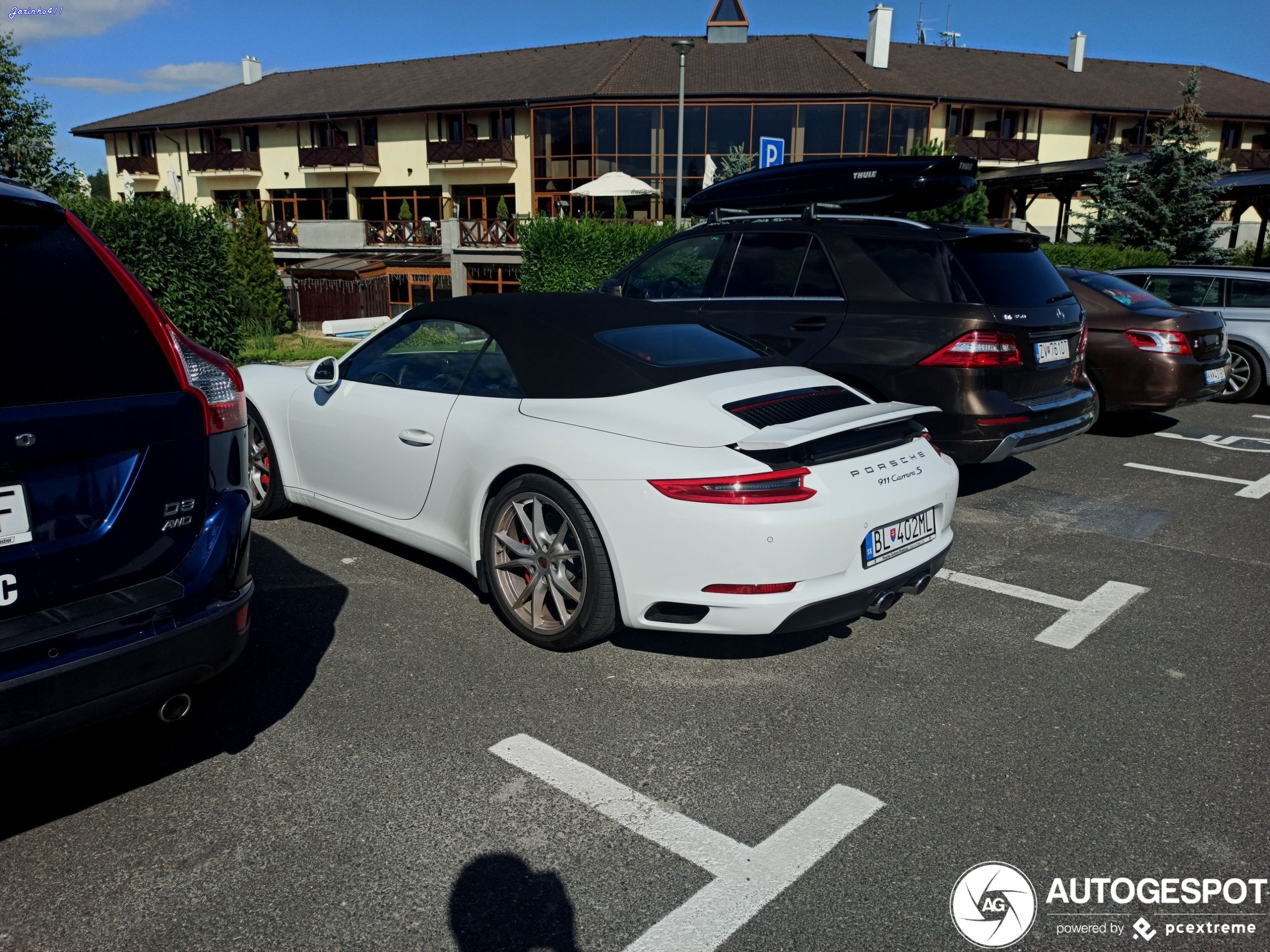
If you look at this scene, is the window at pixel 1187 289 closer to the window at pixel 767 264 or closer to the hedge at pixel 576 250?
the window at pixel 767 264

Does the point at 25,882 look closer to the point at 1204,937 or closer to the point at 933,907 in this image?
the point at 933,907

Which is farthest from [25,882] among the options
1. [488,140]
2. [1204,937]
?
[488,140]

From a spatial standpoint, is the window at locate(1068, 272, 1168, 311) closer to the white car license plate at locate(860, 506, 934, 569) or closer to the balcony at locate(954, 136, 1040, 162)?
the white car license plate at locate(860, 506, 934, 569)

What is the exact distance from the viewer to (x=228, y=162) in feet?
155

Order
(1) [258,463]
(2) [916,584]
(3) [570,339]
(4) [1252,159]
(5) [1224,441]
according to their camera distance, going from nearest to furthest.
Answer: (2) [916,584] < (3) [570,339] < (1) [258,463] < (5) [1224,441] < (4) [1252,159]

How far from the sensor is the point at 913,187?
707 cm

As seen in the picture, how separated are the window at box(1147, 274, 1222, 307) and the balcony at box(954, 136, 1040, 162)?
104ft

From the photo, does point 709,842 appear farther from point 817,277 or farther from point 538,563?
point 817,277

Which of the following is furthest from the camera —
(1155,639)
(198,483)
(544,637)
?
(1155,639)

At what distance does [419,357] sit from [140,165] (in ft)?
181

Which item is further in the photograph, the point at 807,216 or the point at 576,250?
the point at 576,250

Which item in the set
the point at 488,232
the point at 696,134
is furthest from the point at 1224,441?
the point at 696,134

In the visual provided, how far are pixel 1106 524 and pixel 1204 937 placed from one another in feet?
12.9

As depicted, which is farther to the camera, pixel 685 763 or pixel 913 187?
pixel 913 187
